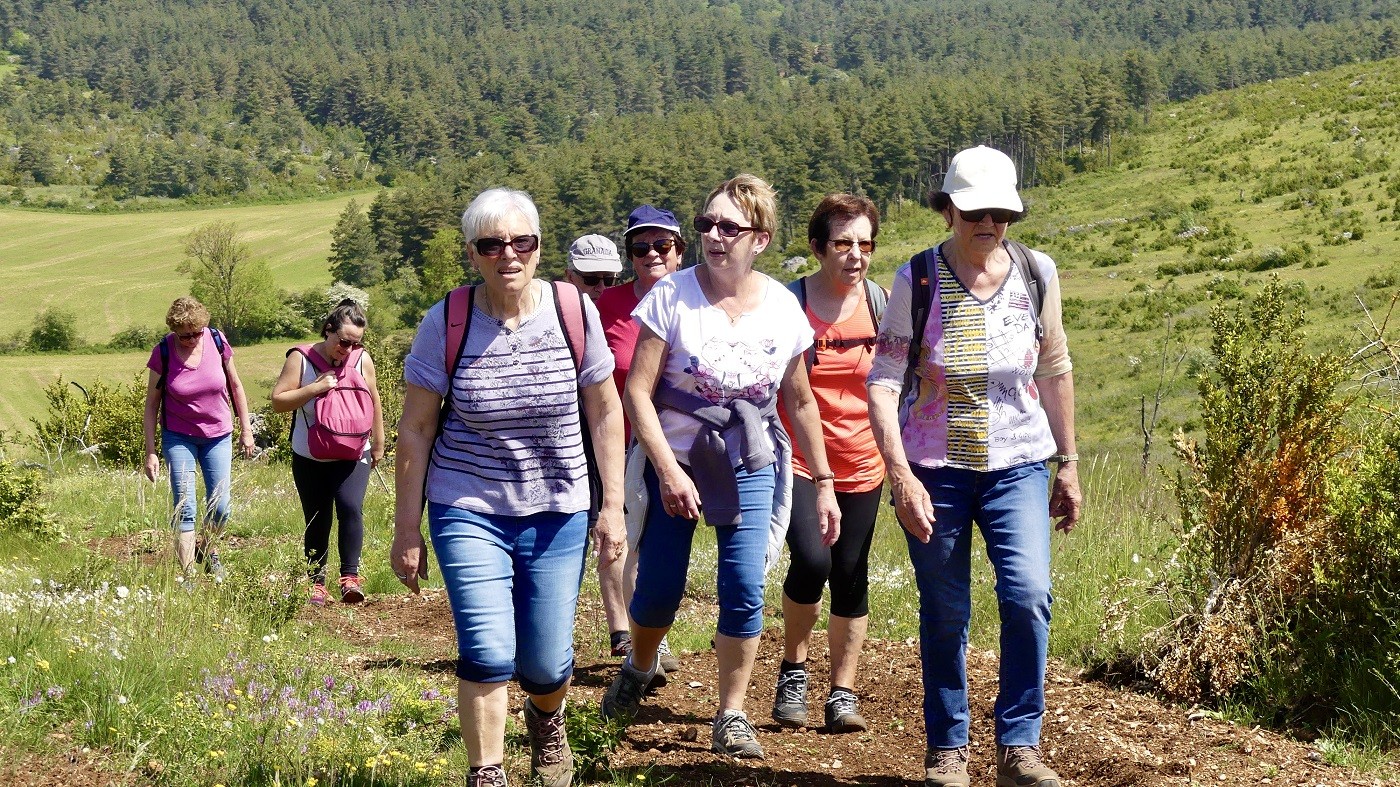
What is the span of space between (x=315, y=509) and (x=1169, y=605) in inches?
163

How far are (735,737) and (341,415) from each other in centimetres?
328

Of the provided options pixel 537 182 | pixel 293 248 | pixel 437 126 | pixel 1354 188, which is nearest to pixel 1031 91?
pixel 537 182

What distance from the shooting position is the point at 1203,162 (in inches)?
3135

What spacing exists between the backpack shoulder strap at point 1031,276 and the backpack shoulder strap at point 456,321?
1474mm

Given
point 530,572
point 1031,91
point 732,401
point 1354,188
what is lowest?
point 530,572

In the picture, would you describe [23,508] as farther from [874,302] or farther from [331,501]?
[874,302]

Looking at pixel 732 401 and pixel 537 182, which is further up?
pixel 537 182

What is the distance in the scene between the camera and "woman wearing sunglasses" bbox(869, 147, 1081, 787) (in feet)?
11.4

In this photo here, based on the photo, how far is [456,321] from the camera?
326 cm

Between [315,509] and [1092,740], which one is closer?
[1092,740]

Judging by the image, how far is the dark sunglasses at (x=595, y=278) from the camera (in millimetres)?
5277

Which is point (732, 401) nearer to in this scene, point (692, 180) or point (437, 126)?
point (692, 180)

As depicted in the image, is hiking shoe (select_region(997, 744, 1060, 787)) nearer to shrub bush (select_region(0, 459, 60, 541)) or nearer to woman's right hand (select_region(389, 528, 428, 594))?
woman's right hand (select_region(389, 528, 428, 594))

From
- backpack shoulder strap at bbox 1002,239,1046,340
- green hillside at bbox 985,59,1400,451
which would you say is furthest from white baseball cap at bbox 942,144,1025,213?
green hillside at bbox 985,59,1400,451
